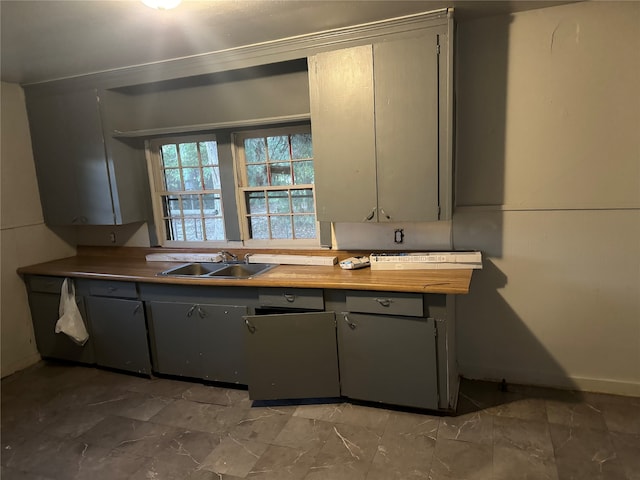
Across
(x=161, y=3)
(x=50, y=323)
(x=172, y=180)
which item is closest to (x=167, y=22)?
(x=161, y=3)

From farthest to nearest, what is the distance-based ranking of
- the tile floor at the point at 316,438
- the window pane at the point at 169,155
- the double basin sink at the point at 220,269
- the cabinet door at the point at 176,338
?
the window pane at the point at 169,155
the double basin sink at the point at 220,269
the cabinet door at the point at 176,338
the tile floor at the point at 316,438

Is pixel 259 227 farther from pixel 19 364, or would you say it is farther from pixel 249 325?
pixel 19 364

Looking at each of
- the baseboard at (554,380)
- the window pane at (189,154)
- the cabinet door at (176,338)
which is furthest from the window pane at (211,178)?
the baseboard at (554,380)

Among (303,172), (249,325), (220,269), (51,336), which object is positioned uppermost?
(303,172)

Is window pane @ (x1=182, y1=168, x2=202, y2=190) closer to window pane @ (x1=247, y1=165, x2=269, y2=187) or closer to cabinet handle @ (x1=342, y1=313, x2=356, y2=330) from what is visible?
window pane @ (x1=247, y1=165, x2=269, y2=187)

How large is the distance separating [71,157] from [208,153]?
1.15 meters

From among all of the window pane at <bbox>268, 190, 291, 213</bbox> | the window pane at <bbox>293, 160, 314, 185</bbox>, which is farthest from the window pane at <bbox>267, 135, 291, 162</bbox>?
the window pane at <bbox>268, 190, 291, 213</bbox>

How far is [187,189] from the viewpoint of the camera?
11.6 feet

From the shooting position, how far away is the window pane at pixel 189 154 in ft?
11.3

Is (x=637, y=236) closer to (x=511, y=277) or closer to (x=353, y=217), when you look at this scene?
(x=511, y=277)

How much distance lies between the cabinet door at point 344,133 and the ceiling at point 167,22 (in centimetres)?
23

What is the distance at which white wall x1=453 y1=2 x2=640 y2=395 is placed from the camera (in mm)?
2348

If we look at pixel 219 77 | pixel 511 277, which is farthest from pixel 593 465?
pixel 219 77

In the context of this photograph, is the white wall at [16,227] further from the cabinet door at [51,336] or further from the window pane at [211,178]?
the window pane at [211,178]
